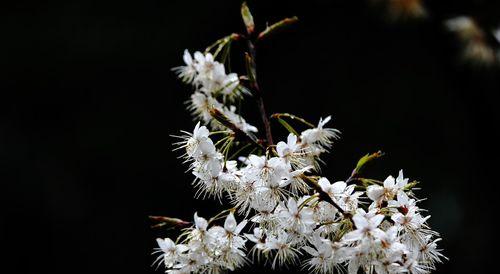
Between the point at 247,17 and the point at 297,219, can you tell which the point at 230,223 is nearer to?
the point at 297,219

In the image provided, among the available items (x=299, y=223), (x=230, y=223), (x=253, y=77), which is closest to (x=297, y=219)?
(x=299, y=223)

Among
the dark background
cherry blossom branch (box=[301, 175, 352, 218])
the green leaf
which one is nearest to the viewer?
cherry blossom branch (box=[301, 175, 352, 218])

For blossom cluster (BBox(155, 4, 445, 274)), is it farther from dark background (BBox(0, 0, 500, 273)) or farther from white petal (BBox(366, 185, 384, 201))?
dark background (BBox(0, 0, 500, 273))

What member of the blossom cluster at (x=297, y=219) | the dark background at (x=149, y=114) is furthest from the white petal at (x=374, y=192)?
the dark background at (x=149, y=114)

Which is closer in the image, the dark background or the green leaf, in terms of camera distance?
the green leaf

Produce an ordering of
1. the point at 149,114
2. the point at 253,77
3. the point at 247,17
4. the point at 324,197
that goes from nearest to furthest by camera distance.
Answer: the point at 324,197
the point at 253,77
the point at 247,17
the point at 149,114

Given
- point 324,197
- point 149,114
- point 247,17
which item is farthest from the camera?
point 149,114

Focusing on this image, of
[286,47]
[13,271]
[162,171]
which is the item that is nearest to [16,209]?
[13,271]

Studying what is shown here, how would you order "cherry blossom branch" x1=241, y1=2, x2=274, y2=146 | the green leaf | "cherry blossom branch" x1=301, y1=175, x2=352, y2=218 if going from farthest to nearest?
the green leaf
"cherry blossom branch" x1=241, y1=2, x2=274, y2=146
"cherry blossom branch" x1=301, y1=175, x2=352, y2=218

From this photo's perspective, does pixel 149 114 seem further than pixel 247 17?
Yes

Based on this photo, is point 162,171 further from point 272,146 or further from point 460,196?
point 272,146

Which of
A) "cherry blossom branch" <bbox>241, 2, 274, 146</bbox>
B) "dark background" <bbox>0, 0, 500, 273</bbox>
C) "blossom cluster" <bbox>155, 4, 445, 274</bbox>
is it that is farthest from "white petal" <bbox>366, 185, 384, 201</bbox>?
"dark background" <bbox>0, 0, 500, 273</bbox>
